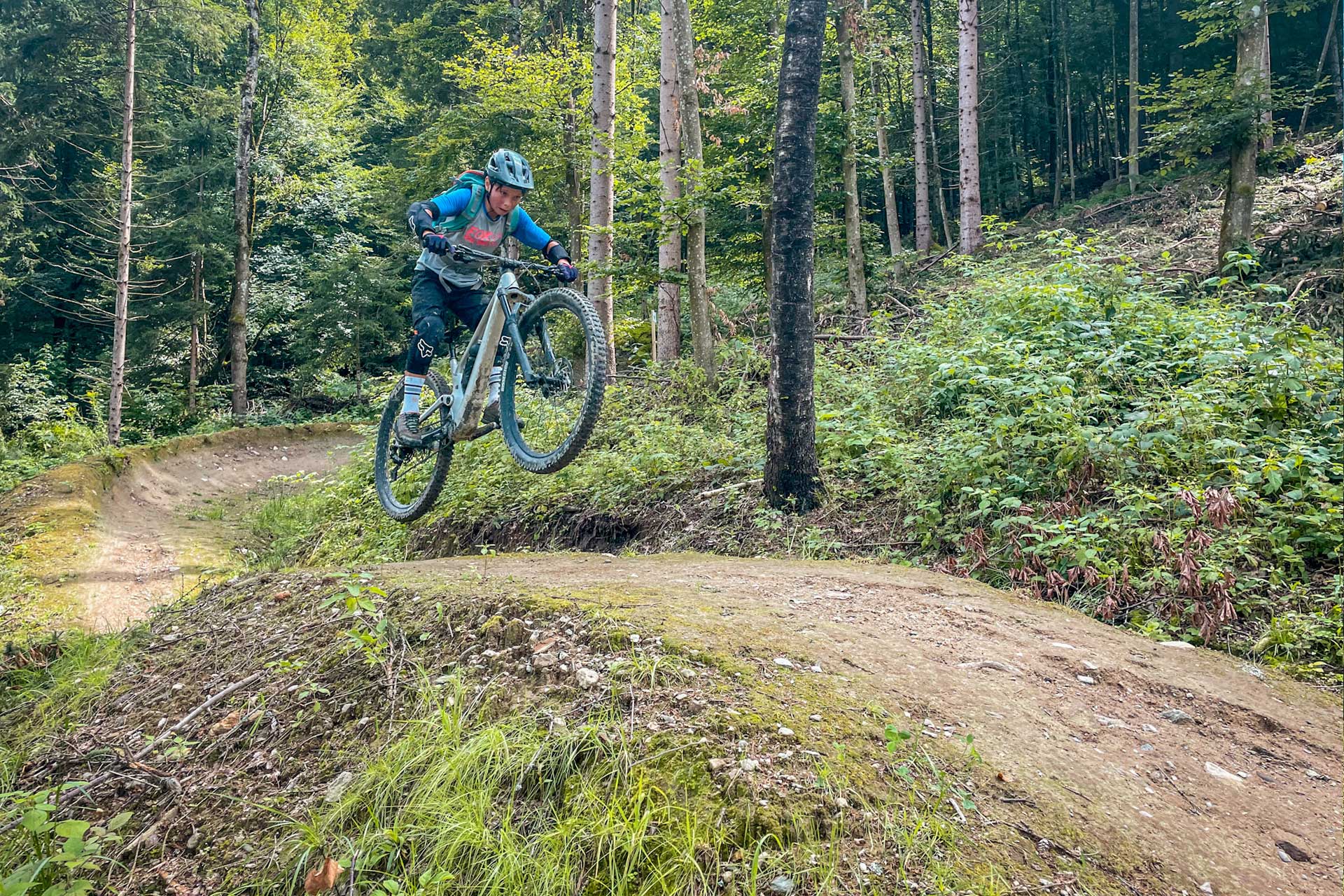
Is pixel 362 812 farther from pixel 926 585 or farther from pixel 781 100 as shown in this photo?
pixel 781 100

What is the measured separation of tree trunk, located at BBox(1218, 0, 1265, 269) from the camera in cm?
977

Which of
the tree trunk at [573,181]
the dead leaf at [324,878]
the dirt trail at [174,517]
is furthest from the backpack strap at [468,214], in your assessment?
the tree trunk at [573,181]

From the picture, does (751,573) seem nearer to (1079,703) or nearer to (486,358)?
(1079,703)

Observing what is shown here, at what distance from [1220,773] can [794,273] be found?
4732mm

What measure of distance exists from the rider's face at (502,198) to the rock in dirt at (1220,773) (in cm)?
534

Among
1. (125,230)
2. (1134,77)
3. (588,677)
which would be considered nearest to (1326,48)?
(1134,77)

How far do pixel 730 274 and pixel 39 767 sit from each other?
48.6 ft

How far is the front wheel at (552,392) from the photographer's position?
17.2 ft

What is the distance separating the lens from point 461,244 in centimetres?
586

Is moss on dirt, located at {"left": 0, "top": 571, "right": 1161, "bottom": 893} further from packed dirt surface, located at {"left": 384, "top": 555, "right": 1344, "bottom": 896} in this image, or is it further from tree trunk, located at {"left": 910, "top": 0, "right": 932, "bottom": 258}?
tree trunk, located at {"left": 910, "top": 0, "right": 932, "bottom": 258}

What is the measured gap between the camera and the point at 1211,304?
26.6 ft

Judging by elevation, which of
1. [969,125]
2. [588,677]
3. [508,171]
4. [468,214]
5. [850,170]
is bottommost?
[588,677]

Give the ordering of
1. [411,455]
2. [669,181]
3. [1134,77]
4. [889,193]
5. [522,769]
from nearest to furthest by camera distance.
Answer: [522,769] → [411,455] → [669,181] → [889,193] → [1134,77]

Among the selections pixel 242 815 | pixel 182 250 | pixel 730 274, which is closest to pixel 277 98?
pixel 182 250
